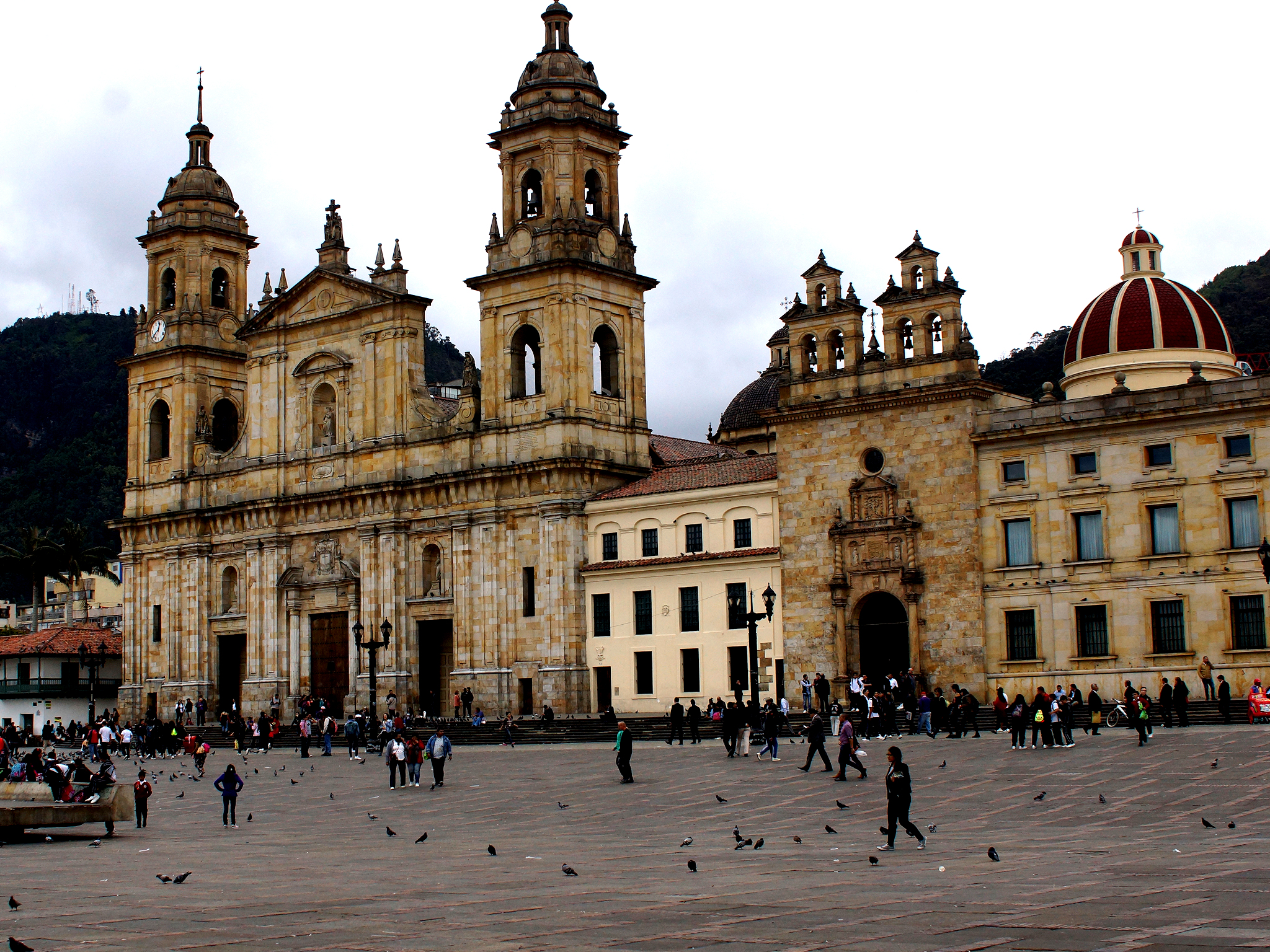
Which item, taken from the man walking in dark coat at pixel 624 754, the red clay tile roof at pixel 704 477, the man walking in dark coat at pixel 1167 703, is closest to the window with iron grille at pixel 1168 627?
the man walking in dark coat at pixel 1167 703

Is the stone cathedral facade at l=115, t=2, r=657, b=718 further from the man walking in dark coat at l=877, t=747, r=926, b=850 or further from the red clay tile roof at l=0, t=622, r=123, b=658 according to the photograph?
the man walking in dark coat at l=877, t=747, r=926, b=850

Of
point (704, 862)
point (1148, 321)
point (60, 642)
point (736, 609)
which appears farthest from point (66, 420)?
point (704, 862)

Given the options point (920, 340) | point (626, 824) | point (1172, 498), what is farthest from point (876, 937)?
point (920, 340)

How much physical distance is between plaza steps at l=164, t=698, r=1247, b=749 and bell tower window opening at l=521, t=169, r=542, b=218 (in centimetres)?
1978

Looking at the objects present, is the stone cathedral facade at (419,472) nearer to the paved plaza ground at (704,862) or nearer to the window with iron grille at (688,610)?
the window with iron grille at (688,610)

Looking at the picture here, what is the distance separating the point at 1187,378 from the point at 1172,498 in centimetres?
770

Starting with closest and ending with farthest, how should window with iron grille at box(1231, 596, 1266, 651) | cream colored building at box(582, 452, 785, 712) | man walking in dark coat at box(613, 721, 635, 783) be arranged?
man walking in dark coat at box(613, 721, 635, 783), window with iron grille at box(1231, 596, 1266, 651), cream colored building at box(582, 452, 785, 712)

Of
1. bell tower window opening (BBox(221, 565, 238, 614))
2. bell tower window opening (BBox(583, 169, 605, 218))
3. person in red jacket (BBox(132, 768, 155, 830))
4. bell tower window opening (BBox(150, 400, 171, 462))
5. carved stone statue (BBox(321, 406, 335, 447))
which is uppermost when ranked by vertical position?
bell tower window opening (BBox(583, 169, 605, 218))

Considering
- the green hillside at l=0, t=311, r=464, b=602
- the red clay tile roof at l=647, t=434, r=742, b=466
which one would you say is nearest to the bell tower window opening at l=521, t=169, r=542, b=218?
the red clay tile roof at l=647, t=434, r=742, b=466

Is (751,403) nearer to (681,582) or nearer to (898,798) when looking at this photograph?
(681,582)

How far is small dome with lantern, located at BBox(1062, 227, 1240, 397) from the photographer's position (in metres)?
51.7

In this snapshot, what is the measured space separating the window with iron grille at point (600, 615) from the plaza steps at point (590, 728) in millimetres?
3018

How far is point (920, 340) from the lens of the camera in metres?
50.0

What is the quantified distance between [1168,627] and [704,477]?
690 inches
